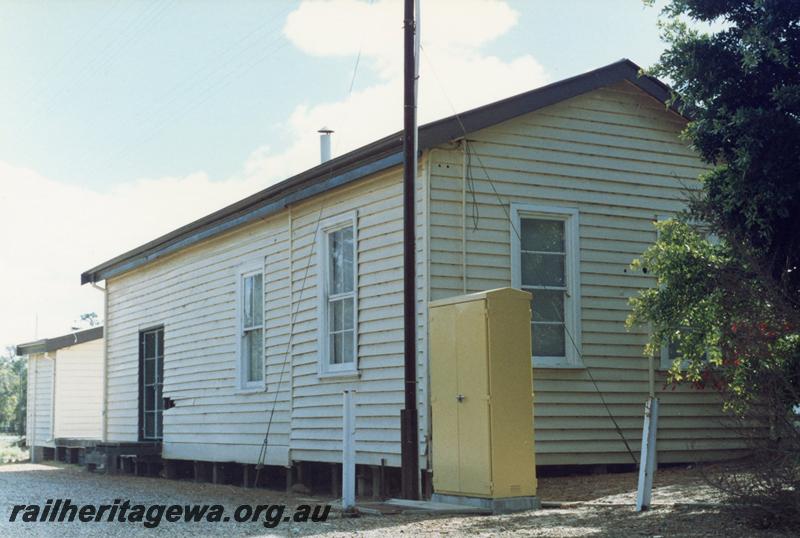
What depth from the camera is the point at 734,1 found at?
380 inches

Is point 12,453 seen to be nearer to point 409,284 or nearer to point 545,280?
point 545,280

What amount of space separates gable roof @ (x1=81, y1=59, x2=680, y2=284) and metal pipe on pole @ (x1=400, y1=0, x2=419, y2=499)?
490mm

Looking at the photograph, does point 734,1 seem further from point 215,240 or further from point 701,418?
point 215,240

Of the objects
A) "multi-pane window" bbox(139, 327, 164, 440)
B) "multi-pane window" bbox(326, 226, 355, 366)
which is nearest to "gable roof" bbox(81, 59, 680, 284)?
"multi-pane window" bbox(326, 226, 355, 366)

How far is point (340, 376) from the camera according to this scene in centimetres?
1359

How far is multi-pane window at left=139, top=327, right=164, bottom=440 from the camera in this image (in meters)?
20.6

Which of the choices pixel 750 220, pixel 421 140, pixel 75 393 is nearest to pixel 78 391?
pixel 75 393

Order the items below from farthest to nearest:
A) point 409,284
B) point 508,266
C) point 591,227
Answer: point 591,227
point 508,266
point 409,284

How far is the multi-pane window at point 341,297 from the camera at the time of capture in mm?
13719

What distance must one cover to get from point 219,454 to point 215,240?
3.63m

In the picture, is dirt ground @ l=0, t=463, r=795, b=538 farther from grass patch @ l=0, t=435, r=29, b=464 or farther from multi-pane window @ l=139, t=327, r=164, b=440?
grass patch @ l=0, t=435, r=29, b=464

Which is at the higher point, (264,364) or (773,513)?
(264,364)

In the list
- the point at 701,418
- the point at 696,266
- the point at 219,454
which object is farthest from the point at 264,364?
the point at 696,266

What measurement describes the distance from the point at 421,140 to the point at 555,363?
3113 mm
